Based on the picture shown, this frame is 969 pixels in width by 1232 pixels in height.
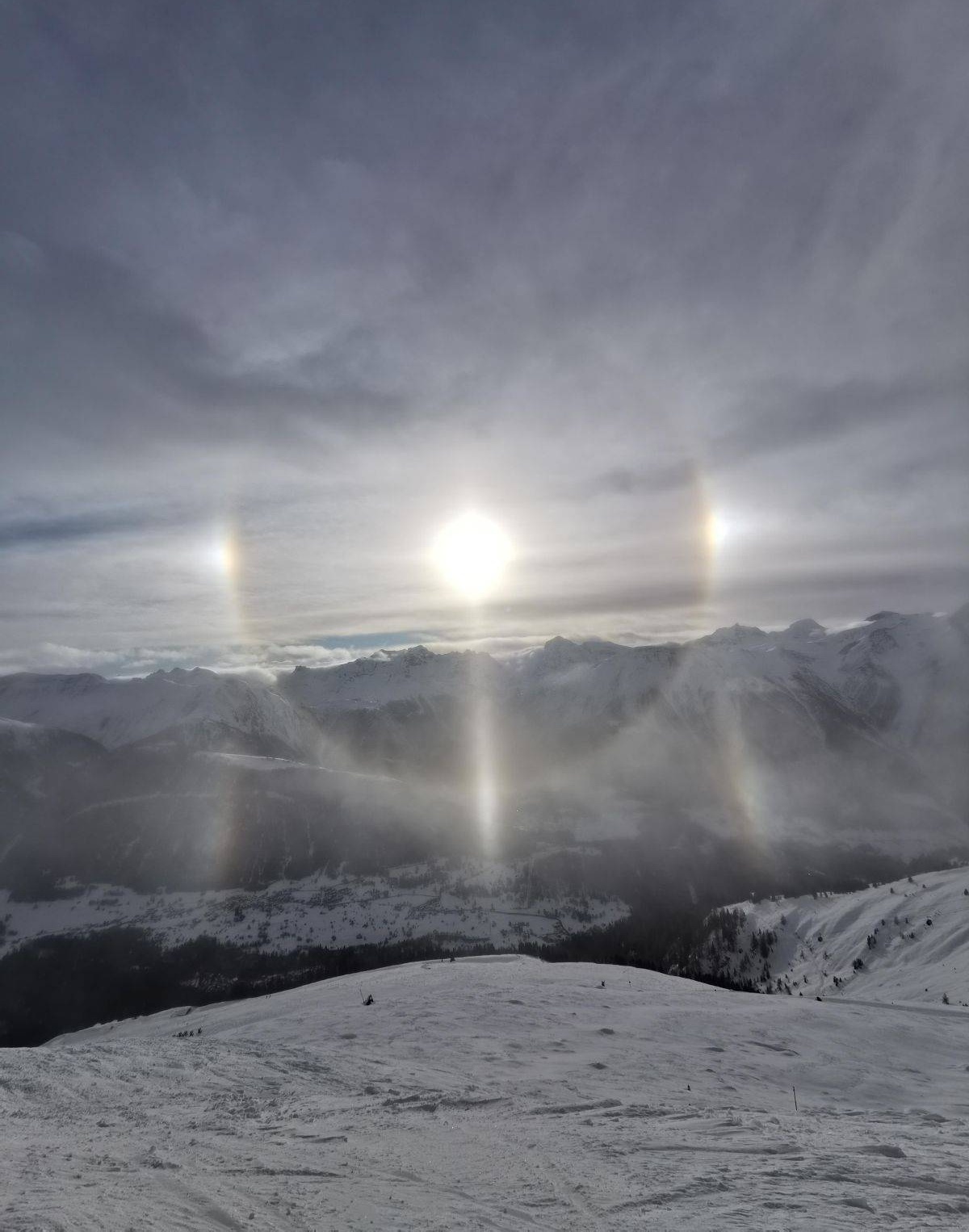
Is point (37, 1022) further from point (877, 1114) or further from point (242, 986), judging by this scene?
point (877, 1114)

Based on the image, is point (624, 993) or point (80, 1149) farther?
point (624, 993)

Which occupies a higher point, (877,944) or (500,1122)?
(500,1122)

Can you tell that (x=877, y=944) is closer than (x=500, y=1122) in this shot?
No

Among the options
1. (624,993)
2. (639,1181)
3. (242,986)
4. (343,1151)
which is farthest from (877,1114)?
(242,986)

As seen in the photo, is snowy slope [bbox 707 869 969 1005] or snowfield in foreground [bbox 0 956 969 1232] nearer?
snowfield in foreground [bbox 0 956 969 1232]

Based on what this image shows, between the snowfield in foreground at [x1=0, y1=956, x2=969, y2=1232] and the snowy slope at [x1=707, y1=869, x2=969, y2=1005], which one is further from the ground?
the snowfield in foreground at [x1=0, y1=956, x2=969, y2=1232]
